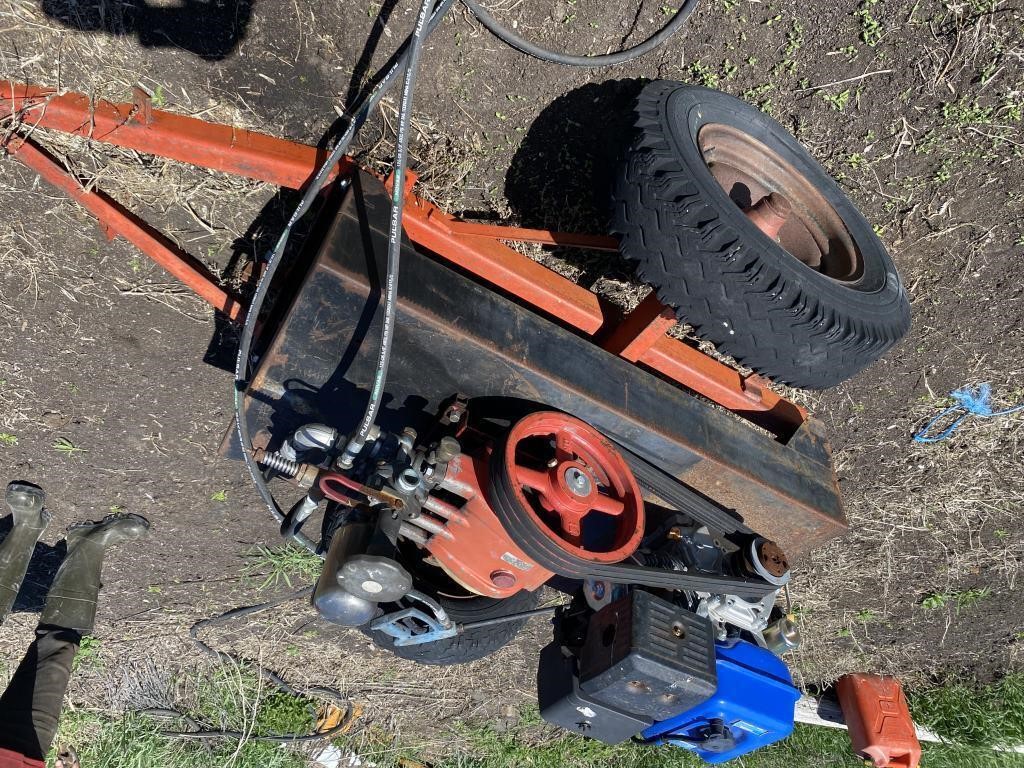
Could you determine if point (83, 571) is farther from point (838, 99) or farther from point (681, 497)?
point (838, 99)

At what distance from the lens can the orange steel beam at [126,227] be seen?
2438mm

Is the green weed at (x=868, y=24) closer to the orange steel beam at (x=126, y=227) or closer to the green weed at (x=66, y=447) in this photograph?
the orange steel beam at (x=126, y=227)

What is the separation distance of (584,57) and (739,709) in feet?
7.58

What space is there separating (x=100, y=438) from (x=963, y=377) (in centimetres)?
367

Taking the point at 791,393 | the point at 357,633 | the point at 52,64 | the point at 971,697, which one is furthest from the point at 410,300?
the point at 971,697

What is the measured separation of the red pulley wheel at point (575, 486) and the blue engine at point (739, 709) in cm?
76

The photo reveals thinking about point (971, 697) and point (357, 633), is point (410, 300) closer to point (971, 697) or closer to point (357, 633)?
point (357, 633)

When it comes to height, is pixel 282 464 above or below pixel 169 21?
below

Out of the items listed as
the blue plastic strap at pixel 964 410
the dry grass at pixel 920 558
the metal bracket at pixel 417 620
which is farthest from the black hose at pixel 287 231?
the blue plastic strap at pixel 964 410

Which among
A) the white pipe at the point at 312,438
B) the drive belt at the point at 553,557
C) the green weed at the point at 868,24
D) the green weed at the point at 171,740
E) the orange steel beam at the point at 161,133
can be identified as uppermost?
the green weed at the point at 868,24

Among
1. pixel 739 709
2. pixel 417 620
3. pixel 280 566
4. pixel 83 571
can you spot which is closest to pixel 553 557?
pixel 417 620

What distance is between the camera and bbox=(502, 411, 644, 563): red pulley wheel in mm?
2340

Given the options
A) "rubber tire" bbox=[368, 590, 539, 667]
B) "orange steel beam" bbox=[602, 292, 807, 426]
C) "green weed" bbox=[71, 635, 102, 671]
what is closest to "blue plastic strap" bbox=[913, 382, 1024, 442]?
"orange steel beam" bbox=[602, 292, 807, 426]

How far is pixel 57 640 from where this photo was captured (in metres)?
3.29
